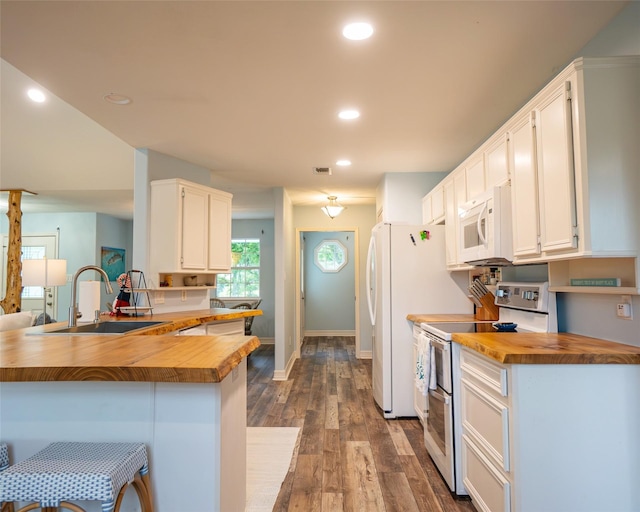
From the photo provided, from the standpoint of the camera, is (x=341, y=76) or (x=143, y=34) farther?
(x=341, y=76)

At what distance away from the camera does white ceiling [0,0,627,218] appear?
1818mm

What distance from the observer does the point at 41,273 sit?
15.2 feet

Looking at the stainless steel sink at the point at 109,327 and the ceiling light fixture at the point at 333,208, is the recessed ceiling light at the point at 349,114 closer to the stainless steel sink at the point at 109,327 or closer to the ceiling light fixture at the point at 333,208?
the stainless steel sink at the point at 109,327

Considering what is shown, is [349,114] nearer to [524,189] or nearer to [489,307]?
[524,189]

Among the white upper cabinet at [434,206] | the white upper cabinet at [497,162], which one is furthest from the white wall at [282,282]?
the white upper cabinet at [497,162]

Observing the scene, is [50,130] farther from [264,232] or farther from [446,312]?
[446,312]

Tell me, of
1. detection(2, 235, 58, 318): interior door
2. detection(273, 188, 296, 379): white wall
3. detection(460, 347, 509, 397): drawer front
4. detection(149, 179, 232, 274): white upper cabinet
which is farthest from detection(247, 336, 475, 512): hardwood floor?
detection(2, 235, 58, 318): interior door

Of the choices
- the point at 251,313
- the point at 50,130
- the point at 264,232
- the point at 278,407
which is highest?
the point at 50,130

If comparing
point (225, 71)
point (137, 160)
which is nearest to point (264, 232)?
point (137, 160)

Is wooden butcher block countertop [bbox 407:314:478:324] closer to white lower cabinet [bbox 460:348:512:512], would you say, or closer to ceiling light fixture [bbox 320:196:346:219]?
white lower cabinet [bbox 460:348:512:512]

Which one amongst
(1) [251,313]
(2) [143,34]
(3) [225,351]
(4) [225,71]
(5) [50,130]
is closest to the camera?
(3) [225,351]

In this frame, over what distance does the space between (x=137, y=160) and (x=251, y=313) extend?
1788 millimetres

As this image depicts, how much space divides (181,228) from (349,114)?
1843 millimetres

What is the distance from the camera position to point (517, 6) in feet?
5.76
